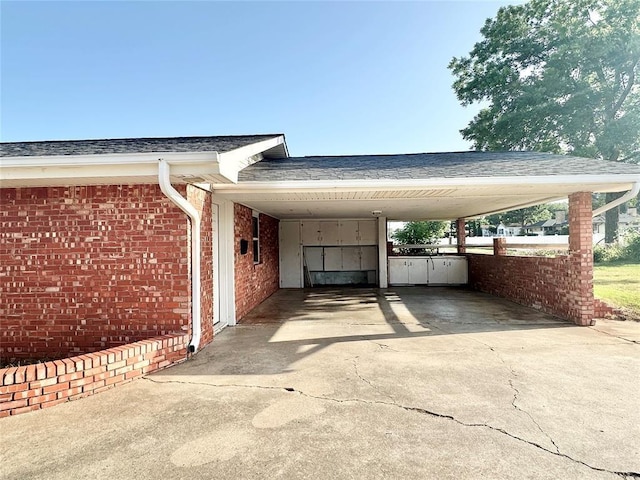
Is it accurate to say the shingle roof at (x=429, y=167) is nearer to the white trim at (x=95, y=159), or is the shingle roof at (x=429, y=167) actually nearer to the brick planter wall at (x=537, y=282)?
the white trim at (x=95, y=159)

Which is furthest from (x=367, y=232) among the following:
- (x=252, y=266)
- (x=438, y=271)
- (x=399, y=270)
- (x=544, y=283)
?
(x=544, y=283)

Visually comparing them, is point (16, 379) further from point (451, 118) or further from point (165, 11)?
point (451, 118)

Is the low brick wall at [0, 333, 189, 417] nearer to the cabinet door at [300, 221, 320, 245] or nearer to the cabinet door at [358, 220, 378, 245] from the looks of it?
the cabinet door at [300, 221, 320, 245]

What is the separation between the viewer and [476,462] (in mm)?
2064

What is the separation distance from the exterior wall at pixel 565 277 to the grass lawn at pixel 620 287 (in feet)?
4.33

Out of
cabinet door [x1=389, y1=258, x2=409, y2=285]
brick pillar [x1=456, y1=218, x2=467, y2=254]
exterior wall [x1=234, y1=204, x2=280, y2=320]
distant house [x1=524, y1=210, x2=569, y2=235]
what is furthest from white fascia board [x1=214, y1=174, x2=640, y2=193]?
distant house [x1=524, y1=210, x2=569, y2=235]

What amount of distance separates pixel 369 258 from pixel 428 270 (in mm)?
2113

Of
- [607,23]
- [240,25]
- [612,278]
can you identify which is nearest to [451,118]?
[607,23]

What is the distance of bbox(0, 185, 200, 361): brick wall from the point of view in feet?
13.8

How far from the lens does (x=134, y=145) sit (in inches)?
203

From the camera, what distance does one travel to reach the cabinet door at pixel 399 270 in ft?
37.2

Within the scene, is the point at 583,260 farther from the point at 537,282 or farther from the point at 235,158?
the point at 235,158

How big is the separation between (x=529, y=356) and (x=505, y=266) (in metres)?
4.60

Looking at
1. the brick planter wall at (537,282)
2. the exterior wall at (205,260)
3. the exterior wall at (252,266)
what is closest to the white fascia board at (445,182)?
the exterior wall at (205,260)
